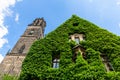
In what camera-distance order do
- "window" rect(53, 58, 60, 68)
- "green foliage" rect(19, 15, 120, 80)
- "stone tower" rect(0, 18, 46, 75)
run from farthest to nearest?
"stone tower" rect(0, 18, 46, 75), "window" rect(53, 58, 60, 68), "green foliage" rect(19, 15, 120, 80)

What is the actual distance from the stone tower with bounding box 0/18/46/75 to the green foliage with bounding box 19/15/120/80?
2097 centimetres

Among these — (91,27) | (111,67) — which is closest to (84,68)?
(111,67)

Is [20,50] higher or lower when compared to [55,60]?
higher

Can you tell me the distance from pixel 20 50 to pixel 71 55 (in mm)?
28762

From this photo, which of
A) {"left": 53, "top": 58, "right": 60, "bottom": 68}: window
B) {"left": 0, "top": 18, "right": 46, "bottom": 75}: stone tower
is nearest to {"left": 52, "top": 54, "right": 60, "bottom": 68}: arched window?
{"left": 53, "top": 58, "right": 60, "bottom": 68}: window

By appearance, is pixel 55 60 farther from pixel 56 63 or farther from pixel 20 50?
pixel 20 50

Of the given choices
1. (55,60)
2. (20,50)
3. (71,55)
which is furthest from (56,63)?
(20,50)

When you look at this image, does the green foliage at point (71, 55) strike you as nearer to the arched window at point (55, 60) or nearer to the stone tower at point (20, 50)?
the arched window at point (55, 60)

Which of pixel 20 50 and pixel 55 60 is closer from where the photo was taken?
pixel 55 60

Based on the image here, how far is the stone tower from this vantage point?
3788 cm

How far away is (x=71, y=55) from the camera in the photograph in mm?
15672

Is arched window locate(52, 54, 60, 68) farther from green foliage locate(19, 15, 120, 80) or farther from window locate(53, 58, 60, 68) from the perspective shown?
green foliage locate(19, 15, 120, 80)

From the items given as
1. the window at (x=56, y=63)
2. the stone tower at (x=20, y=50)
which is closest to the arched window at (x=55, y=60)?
the window at (x=56, y=63)

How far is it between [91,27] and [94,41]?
268 cm
